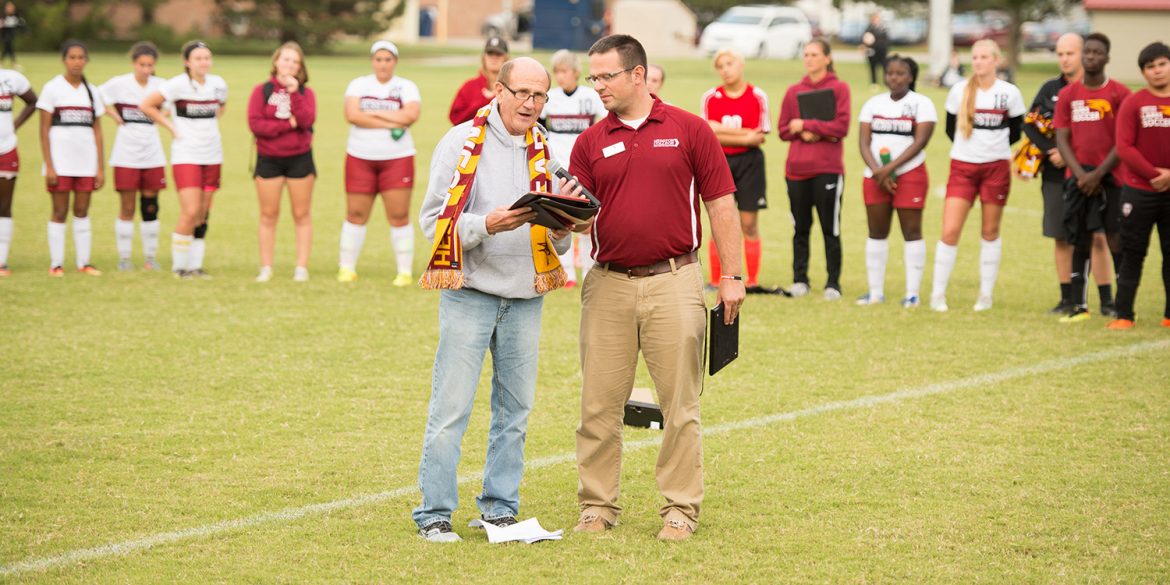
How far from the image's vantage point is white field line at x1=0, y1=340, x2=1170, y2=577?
5.68 m

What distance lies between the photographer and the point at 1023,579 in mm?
5508

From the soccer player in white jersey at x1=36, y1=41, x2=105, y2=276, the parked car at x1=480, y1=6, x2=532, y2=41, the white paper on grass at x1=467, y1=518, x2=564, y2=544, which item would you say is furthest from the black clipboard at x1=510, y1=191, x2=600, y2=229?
the parked car at x1=480, y1=6, x2=532, y2=41

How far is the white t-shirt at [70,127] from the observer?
12.6 m

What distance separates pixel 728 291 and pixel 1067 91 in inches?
242

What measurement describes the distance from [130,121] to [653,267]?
27.2 feet

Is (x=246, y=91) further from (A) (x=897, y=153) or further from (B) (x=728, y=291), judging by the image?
(B) (x=728, y=291)

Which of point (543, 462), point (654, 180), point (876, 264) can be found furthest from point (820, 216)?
point (654, 180)

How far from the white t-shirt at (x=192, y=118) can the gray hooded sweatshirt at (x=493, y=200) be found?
729 centimetres

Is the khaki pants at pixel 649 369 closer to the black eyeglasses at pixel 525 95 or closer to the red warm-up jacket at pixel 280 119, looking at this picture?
the black eyeglasses at pixel 525 95

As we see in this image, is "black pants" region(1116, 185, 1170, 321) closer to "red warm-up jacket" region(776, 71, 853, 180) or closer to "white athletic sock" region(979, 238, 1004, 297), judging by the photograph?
"white athletic sock" region(979, 238, 1004, 297)

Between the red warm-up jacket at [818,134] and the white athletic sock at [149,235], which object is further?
Answer: the white athletic sock at [149,235]

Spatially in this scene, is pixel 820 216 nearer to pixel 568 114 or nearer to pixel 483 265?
pixel 568 114

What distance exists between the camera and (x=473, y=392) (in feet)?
19.6

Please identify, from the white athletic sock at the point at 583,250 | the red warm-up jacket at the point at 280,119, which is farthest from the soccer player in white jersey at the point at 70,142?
the white athletic sock at the point at 583,250
